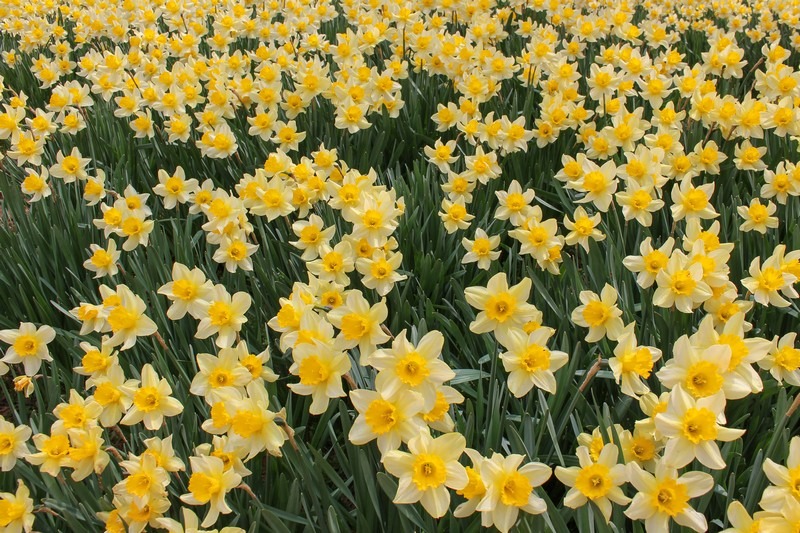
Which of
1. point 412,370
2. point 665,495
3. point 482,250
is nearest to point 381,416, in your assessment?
point 412,370

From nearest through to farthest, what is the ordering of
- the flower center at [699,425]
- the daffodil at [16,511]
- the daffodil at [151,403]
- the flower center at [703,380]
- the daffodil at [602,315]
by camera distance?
1. the flower center at [699,425]
2. the flower center at [703,380]
3. the daffodil at [16,511]
4. the daffodil at [151,403]
5. the daffodil at [602,315]

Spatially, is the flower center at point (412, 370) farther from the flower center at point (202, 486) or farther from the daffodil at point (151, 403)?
the daffodil at point (151, 403)

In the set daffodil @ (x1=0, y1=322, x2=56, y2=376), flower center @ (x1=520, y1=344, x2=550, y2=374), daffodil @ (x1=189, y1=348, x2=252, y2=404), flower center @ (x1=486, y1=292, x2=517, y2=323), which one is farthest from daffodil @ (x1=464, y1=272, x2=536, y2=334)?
daffodil @ (x1=0, y1=322, x2=56, y2=376)

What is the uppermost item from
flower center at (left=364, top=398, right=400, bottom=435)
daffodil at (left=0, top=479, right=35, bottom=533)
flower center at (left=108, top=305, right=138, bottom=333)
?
flower center at (left=364, top=398, right=400, bottom=435)

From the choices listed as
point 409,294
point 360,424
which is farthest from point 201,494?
point 409,294

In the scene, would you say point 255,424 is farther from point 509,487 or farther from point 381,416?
point 509,487

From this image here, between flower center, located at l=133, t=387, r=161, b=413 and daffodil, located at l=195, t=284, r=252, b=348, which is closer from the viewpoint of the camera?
flower center, located at l=133, t=387, r=161, b=413

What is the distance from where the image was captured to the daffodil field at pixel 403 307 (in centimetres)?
133

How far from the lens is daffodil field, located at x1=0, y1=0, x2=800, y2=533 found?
52.4 inches

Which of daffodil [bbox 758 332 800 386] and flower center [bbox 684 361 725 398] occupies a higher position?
flower center [bbox 684 361 725 398]

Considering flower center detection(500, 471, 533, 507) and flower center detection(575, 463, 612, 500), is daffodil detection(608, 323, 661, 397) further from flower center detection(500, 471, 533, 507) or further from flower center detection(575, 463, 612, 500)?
flower center detection(500, 471, 533, 507)

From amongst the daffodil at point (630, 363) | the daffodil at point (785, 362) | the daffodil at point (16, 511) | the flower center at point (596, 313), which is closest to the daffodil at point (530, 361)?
the daffodil at point (630, 363)

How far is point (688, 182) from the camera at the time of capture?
2244 millimetres

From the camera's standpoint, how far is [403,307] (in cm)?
212
